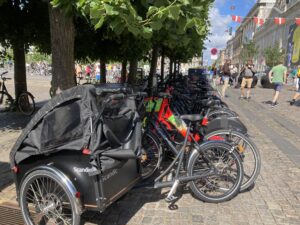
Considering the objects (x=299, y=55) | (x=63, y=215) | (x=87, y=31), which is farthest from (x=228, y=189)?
(x=299, y=55)

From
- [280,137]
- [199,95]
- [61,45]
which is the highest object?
[61,45]

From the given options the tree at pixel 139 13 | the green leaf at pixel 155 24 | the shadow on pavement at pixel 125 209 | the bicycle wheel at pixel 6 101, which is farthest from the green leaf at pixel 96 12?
the bicycle wheel at pixel 6 101

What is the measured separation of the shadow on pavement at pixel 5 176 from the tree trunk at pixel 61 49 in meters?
1.39

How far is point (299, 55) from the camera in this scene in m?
49.1

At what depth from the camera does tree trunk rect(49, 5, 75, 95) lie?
518 centimetres

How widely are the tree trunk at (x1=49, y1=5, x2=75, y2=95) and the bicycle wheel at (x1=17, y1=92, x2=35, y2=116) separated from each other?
488cm

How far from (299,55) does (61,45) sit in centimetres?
4965

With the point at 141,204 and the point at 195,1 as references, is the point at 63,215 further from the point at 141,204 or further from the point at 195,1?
the point at 195,1

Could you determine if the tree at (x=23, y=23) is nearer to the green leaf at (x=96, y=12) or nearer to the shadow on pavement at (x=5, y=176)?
the shadow on pavement at (x=5, y=176)

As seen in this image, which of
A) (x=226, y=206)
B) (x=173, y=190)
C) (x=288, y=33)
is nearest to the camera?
(x=173, y=190)

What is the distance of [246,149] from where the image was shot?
451 centimetres

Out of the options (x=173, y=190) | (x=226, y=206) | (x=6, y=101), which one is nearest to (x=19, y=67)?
(x=6, y=101)

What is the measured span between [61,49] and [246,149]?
10.1 ft

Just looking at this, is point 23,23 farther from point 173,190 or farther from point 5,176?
point 173,190
